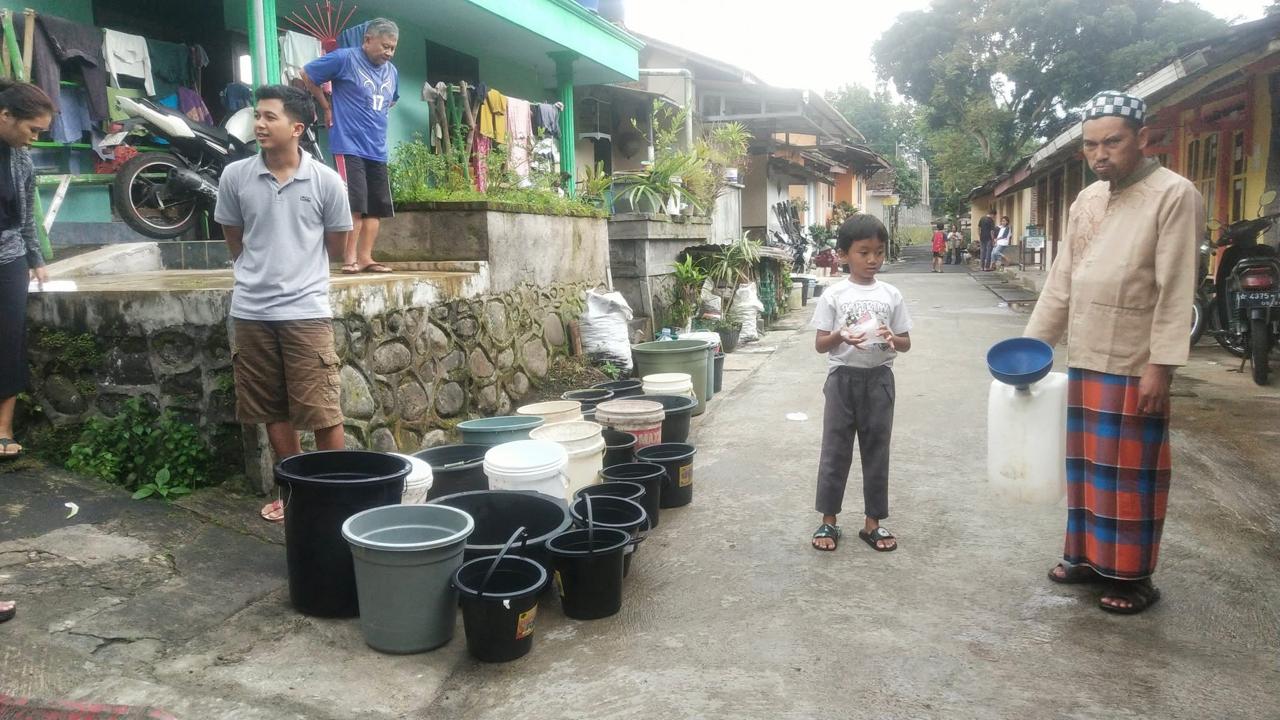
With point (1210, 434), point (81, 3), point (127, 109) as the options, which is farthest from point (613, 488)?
point (81, 3)

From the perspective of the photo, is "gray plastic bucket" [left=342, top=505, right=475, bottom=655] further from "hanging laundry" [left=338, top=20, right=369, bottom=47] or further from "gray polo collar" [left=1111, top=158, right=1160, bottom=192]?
"hanging laundry" [left=338, top=20, right=369, bottom=47]

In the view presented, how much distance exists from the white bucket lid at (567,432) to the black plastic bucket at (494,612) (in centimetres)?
148

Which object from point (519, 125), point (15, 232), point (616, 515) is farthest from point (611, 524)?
point (519, 125)

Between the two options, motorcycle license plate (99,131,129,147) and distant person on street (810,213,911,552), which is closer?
distant person on street (810,213,911,552)

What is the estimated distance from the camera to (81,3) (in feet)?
22.5

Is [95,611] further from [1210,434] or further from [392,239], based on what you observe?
[1210,434]

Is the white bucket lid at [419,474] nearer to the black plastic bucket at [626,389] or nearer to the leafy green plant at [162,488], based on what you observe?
the leafy green plant at [162,488]

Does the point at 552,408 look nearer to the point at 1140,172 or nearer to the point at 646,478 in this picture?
the point at 646,478

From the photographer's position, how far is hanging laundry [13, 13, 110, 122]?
635cm

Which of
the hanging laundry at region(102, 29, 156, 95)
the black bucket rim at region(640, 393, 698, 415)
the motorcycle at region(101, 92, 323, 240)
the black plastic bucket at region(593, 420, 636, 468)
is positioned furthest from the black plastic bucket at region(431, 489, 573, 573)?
the hanging laundry at region(102, 29, 156, 95)

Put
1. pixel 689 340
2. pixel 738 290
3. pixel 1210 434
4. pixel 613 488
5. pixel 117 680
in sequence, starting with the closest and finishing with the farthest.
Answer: pixel 117 680
pixel 613 488
pixel 1210 434
pixel 689 340
pixel 738 290

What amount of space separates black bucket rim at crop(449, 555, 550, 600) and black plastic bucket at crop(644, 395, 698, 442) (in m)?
2.43

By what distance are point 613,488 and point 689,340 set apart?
3528 mm

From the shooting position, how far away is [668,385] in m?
6.53
